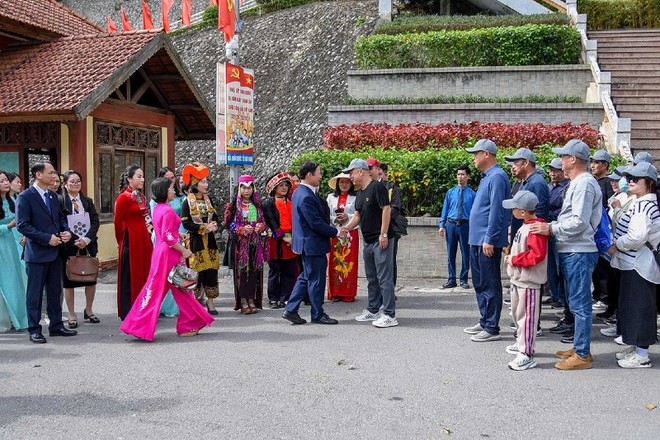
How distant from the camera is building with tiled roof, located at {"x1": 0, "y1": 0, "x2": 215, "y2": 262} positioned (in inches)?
463

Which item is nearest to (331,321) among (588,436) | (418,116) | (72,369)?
(72,369)

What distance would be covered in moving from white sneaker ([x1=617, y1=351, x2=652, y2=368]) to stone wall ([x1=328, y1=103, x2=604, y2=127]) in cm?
1062

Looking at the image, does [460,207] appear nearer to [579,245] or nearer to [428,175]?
[428,175]

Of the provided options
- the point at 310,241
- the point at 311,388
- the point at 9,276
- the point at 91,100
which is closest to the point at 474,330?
the point at 310,241

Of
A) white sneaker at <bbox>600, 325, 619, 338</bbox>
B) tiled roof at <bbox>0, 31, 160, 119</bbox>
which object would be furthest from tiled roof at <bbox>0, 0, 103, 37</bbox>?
white sneaker at <bbox>600, 325, 619, 338</bbox>

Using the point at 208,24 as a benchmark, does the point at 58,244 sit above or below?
below

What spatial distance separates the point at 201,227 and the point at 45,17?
30.6 ft

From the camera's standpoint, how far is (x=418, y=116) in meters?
16.5

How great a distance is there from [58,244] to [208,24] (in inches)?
1057

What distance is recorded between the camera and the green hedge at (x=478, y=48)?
57.4ft

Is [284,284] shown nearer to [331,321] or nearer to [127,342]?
[331,321]

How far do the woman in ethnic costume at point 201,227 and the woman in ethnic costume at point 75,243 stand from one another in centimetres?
112

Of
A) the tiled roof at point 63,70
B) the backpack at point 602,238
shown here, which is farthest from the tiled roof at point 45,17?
the backpack at point 602,238

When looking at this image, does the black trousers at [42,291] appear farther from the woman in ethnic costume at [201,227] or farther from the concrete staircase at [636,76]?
the concrete staircase at [636,76]
